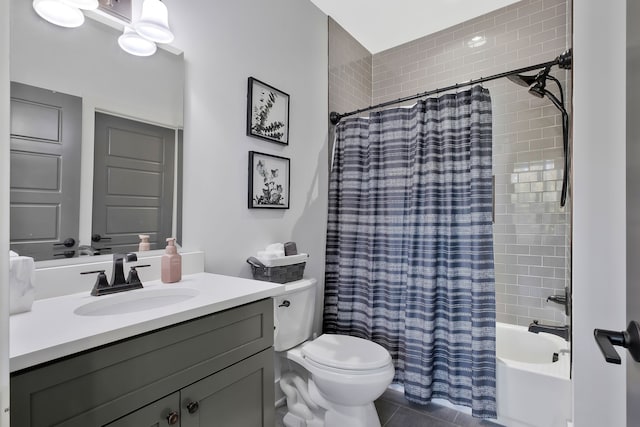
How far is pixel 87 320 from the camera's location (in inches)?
33.3

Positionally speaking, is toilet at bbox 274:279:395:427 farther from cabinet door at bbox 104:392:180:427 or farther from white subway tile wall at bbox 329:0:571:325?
white subway tile wall at bbox 329:0:571:325

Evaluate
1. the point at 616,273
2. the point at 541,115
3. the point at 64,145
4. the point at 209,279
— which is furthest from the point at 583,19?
the point at 64,145

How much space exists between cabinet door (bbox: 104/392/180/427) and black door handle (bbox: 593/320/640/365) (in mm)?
1040

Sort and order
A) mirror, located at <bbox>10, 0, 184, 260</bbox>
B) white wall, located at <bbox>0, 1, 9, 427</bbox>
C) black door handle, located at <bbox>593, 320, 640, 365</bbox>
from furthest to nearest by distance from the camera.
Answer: mirror, located at <bbox>10, 0, 184, 260</bbox> < black door handle, located at <bbox>593, 320, 640, 365</bbox> < white wall, located at <bbox>0, 1, 9, 427</bbox>

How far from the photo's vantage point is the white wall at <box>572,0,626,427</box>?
3.06 feet

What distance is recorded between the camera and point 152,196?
138cm

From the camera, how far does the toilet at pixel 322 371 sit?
1.50m

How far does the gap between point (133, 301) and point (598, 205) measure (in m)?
1.61

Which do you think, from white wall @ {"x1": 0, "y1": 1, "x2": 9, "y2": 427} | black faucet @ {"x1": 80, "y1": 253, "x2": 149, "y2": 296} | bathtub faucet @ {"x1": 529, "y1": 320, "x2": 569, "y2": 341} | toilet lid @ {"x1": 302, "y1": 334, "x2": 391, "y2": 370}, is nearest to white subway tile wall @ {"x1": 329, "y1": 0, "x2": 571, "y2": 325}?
bathtub faucet @ {"x1": 529, "y1": 320, "x2": 569, "y2": 341}

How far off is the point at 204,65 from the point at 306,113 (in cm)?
82

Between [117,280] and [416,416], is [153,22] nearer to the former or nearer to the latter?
[117,280]

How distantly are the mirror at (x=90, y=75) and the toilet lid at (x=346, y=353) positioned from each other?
938 millimetres

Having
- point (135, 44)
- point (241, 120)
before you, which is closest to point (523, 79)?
point (241, 120)

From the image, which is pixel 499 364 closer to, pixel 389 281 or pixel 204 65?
pixel 389 281
